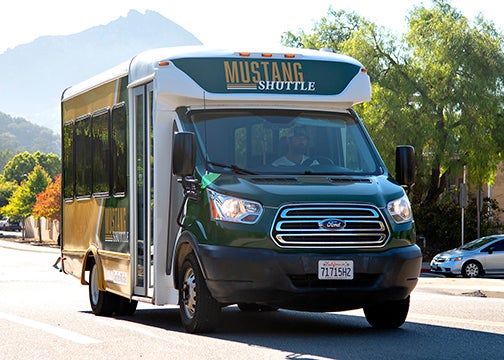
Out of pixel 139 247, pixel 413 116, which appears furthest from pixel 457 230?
pixel 139 247

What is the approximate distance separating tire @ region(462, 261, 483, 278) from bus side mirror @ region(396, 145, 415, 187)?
20.5 m

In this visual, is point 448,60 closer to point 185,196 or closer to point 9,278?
point 9,278

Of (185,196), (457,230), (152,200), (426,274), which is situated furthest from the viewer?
(457,230)

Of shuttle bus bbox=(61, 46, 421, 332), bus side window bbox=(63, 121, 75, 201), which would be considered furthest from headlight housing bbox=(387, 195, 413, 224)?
bus side window bbox=(63, 121, 75, 201)

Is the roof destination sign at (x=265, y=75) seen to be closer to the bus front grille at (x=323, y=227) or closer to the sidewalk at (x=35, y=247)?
the bus front grille at (x=323, y=227)

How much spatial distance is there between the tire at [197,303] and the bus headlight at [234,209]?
0.60 metres

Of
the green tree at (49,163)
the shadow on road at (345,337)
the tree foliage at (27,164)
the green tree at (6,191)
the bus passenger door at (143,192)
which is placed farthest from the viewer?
the tree foliage at (27,164)

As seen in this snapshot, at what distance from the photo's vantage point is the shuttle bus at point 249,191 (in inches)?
389

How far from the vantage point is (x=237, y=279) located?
32.5 ft

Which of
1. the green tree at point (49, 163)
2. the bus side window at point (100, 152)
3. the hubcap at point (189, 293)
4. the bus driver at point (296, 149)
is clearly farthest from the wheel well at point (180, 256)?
the green tree at point (49, 163)

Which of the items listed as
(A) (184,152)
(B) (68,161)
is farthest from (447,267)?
(A) (184,152)

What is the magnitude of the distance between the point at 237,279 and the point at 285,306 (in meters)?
0.52

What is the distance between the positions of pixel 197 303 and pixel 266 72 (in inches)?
100

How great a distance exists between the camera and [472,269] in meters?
31.0
